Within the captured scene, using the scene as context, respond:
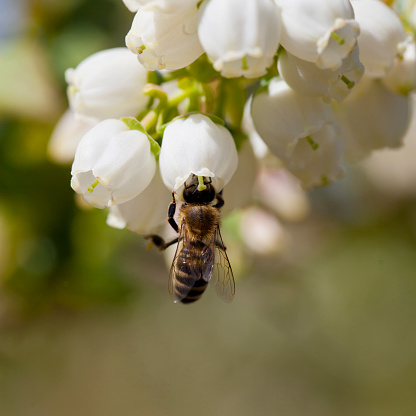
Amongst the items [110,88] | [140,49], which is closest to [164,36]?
[140,49]

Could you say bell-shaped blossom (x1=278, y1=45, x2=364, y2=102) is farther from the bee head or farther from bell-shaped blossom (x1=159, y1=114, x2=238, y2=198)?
the bee head

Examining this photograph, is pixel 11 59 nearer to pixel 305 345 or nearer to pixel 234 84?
pixel 234 84

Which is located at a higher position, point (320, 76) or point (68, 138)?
point (320, 76)

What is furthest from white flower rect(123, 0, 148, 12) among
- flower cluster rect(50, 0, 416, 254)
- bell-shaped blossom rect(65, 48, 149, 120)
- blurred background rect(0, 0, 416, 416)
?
blurred background rect(0, 0, 416, 416)

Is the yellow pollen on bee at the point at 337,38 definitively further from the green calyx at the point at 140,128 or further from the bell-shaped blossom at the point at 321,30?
the green calyx at the point at 140,128

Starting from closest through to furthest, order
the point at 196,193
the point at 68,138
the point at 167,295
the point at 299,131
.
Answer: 1. the point at 299,131
2. the point at 196,193
3. the point at 68,138
4. the point at 167,295

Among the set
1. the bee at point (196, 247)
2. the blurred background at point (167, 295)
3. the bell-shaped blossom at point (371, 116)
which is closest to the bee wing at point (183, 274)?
the bee at point (196, 247)

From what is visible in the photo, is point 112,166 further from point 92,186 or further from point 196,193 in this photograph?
point 196,193

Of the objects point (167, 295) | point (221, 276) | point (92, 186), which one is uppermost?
point (92, 186)
